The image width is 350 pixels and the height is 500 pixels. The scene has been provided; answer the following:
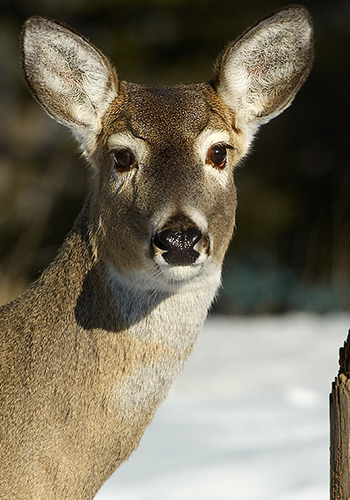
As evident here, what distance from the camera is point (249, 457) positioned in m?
4.79

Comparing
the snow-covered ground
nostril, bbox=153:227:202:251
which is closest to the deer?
nostril, bbox=153:227:202:251

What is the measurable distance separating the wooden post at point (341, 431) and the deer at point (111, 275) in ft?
1.85

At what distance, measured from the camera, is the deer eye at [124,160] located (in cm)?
331

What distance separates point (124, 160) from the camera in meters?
3.32

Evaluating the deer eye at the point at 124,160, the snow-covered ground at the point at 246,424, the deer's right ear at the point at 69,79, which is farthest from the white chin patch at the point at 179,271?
the snow-covered ground at the point at 246,424

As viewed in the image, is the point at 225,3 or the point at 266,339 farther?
the point at 225,3

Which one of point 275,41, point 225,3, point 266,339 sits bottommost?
point 275,41

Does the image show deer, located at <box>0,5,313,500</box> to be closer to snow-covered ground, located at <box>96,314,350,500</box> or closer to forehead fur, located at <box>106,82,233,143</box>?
forehead fur, located at <box>106,82,233,143</box>

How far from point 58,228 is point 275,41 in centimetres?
1043

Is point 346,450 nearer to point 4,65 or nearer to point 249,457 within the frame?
point 249,457

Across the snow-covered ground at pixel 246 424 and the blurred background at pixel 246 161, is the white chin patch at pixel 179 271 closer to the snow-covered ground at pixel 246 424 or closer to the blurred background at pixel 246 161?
the snow-covered ground at pixel 246 424

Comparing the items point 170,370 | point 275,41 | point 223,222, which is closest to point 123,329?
point 170,370

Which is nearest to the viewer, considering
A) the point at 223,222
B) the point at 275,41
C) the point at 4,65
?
the point at 223,222

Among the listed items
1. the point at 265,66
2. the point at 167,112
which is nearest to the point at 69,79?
the point at 167,112
